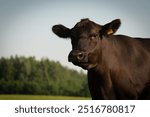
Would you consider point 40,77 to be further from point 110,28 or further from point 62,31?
point 110,28

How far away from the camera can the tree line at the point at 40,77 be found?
18.2 ft

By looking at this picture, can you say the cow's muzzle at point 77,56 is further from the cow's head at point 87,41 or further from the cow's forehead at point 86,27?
the cow's forehead at point 86,27

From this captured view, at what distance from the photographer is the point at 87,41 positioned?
4191mm

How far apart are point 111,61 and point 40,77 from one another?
1456 mm

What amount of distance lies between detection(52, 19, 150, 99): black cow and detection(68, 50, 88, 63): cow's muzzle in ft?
0.19

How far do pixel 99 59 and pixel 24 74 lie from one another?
1.53m

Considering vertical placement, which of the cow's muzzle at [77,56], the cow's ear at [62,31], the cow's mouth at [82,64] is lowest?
the cow's mouth at [82,64]

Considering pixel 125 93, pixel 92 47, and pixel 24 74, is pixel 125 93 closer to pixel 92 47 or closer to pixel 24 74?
pixel 92 47

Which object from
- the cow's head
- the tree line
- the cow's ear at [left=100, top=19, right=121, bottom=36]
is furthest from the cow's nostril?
the tree line

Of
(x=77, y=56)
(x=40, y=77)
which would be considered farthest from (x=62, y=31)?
(x=40, y=77)

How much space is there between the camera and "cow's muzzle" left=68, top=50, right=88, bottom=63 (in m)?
4.01

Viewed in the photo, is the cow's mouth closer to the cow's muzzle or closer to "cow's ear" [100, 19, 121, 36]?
the cow's muzzle

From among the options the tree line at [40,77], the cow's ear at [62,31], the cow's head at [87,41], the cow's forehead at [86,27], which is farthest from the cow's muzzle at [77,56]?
the tree line at [40,77]

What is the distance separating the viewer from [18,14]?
5.65 metres
